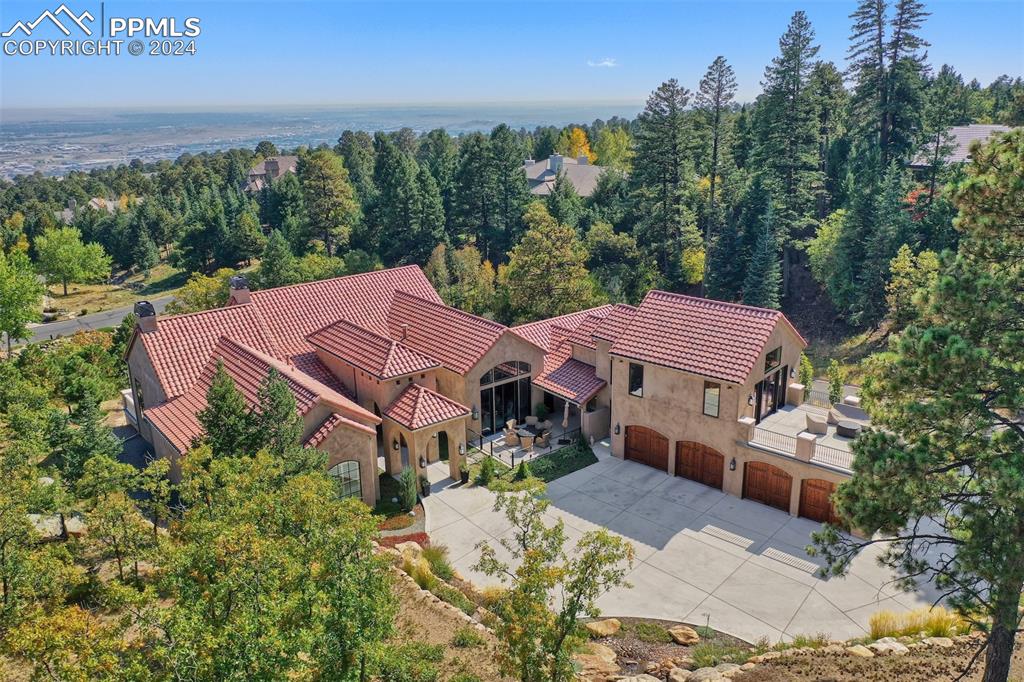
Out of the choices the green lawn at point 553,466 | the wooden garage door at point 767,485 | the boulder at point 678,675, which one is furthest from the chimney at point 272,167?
the boulder at point 678,675

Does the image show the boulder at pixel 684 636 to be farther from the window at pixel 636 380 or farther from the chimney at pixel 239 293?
the chimney at pixel 239 293

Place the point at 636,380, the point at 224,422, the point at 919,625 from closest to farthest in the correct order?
the point at 919,625, the point at 224,422, the point at 636,380

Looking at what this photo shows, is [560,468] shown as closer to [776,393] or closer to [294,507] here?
[776,393]

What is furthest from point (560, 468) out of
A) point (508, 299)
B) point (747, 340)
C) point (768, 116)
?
point (768, 116)

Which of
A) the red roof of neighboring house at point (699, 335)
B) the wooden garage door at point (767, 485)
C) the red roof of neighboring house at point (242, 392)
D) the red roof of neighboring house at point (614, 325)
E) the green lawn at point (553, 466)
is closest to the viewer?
the red roof of neighboring house at point (242, 392)

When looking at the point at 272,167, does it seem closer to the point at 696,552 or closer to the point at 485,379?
the point at 485,379

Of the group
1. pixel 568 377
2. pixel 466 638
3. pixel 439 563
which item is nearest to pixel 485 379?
pixel 568 377
